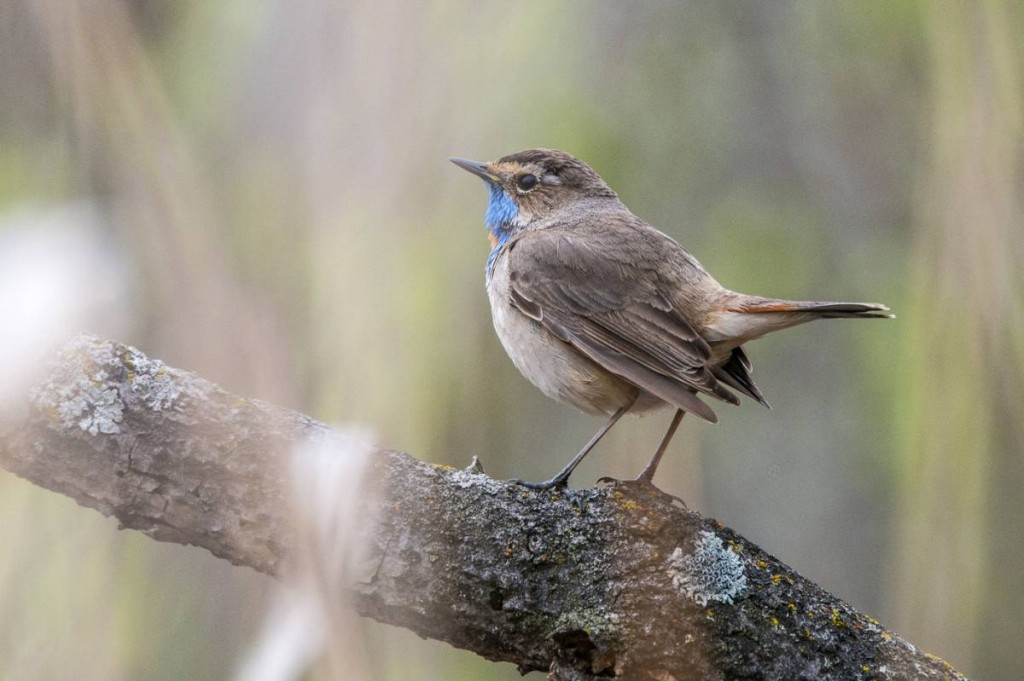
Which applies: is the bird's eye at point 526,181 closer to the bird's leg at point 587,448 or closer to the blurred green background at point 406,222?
the blurred green background at point 406,222

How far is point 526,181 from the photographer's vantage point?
4238 mm

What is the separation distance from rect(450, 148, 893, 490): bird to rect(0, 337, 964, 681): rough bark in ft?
2.29

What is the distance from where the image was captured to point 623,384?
3.51 meters

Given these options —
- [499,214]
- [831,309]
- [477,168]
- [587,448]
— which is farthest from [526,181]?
[831,309]

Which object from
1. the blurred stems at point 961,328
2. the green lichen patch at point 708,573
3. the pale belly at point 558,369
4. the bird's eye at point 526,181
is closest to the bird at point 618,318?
the pale belly at point 558,369

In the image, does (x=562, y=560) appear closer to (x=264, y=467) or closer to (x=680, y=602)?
(x=680, y=602)

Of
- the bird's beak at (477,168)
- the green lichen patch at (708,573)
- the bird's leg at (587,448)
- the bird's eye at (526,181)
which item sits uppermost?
the bird's beak at (477,168)

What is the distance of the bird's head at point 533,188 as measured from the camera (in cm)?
412

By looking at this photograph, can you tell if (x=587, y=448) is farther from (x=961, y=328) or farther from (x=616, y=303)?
(x=961, y=328)

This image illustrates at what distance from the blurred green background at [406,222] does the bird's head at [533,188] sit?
61cm

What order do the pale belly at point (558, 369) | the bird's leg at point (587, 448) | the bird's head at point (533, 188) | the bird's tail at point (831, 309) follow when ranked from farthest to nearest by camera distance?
the bird's head at point (533, 188) < the pale belly at point (558, 369) < the bird's leg at point (587, 448) < the bird's tail at point (831, 309)

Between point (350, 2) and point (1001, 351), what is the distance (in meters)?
1.99

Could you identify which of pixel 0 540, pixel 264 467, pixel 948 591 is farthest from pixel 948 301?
pixel 0 540

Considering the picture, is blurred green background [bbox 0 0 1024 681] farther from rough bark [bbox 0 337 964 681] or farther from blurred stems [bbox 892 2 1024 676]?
rough bark [bbox 0 337 964 681]
